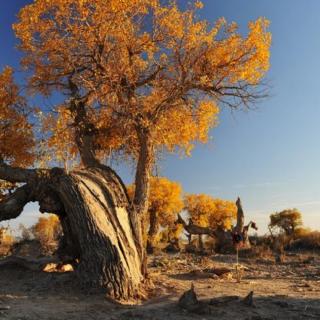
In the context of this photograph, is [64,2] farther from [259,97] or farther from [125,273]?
[125,273]

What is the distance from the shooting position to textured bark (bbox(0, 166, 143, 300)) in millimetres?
11070

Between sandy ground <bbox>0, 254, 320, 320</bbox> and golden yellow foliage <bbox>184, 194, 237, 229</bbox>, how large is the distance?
4435cm

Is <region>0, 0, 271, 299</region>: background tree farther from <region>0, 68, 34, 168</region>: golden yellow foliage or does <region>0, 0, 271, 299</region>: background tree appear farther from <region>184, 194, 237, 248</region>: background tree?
<region>184, 194, 237, 248</region>: background tree

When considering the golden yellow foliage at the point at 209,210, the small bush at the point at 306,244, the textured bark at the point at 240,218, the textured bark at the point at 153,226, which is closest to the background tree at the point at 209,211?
the golden yellow foliage at the point at 209,210

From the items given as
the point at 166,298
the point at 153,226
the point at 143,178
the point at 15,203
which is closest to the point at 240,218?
the point at 153,226

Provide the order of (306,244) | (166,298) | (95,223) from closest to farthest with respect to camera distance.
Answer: (166,298) → (95,223) → (306,244)

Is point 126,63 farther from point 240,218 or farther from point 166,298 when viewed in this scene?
point 240,218

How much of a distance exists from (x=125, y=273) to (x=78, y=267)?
1.25m

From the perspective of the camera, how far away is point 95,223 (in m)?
11.5

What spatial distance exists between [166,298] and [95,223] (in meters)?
2.61

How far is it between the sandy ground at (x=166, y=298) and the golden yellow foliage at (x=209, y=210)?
44.4m

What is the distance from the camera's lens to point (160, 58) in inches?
596

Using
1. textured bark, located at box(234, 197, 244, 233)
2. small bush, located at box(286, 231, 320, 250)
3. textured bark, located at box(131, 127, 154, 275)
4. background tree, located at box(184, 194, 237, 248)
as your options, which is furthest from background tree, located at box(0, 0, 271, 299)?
background tree, located at box(184, 194, 237, 248)

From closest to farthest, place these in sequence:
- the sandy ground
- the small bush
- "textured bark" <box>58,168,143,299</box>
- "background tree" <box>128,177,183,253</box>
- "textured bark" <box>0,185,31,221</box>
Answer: the sandy ground < "textured bark" <box>58,168,143,299</box> < "textured bark" <box>0,185,31,221</box> < the small bush < "background tree" <box>128,177,183,253</box>
